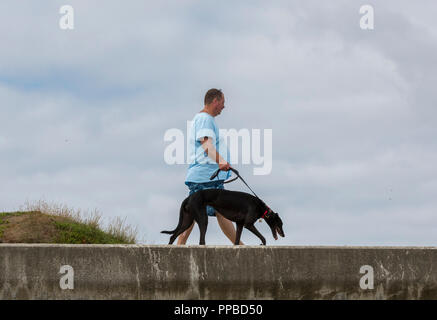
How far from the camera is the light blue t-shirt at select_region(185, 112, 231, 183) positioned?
336 inches

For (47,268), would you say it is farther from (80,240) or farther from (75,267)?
(80,240)

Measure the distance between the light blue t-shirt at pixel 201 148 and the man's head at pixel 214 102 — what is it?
103 mm

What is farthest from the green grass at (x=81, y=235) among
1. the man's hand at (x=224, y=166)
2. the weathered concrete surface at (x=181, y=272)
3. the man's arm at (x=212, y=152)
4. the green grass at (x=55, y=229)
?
the weathered concrete surface at (x=181, y=272)

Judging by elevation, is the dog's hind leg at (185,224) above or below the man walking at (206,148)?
below

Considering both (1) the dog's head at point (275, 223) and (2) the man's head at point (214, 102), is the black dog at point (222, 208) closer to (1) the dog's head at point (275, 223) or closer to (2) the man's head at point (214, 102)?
(1) the dog's head at point (275, 223)

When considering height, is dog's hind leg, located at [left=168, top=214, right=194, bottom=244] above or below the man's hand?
below

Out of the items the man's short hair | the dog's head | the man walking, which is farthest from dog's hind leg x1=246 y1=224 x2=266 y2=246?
the man's short hair

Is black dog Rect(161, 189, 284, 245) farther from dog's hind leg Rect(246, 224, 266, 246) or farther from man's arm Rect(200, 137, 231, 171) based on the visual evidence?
man's arm Rect(200, 137, 231, 171)

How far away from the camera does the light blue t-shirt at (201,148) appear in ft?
28.0

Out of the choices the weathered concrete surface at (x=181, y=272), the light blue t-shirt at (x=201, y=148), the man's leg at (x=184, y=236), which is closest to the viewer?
the weathered concrete surface at (x=181, y=272)

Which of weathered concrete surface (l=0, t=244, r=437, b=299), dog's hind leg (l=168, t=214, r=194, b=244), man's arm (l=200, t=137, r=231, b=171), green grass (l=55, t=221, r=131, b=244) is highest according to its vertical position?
man's arm (l=200, t=137, r=231, b=171)

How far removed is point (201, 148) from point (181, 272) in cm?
218

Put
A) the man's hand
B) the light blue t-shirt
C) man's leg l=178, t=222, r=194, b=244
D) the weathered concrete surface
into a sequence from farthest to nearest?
1. man's leg l=178, t=222, r=194, b=244
2. the light blue t-shirt
3. the man's hand
4. the weathered concrete surface
